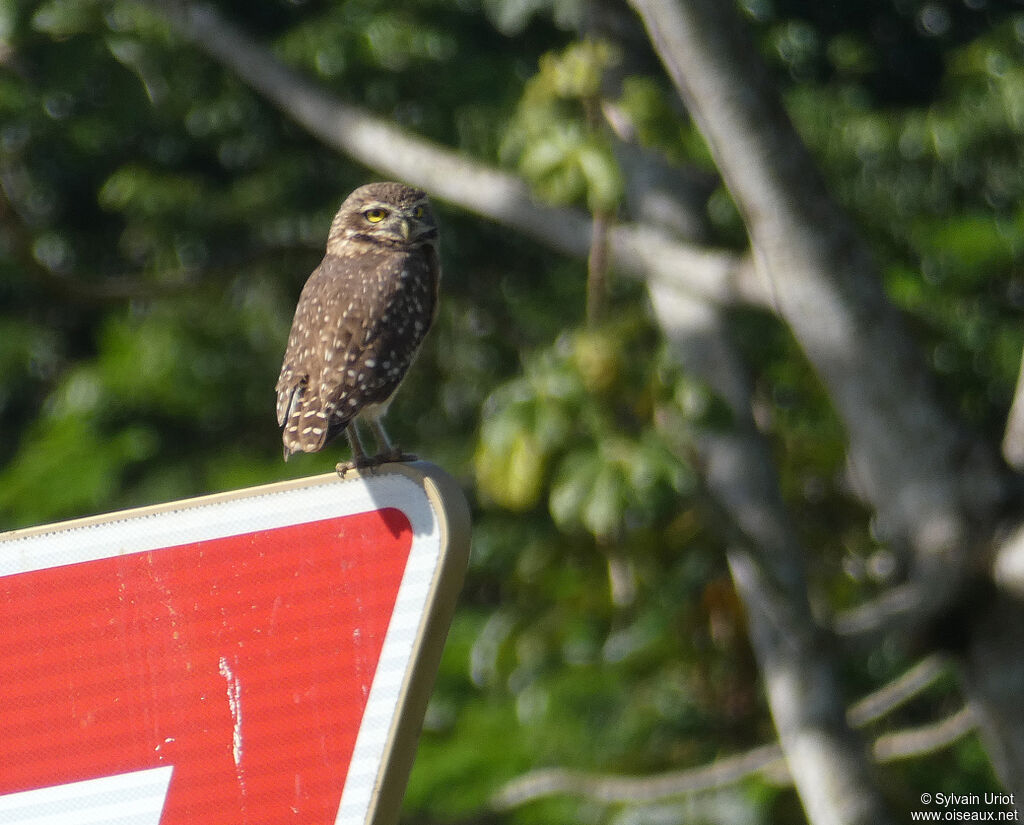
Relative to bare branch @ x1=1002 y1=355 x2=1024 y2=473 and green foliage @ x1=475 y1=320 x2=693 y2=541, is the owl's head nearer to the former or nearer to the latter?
green foliage @ x1=475 y1=320 x2=693 y2=541

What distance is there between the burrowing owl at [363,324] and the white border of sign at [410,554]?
2.02ft

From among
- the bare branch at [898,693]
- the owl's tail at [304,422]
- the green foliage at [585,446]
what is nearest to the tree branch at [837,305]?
the green foliage at [585,446]

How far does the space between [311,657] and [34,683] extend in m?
0.44

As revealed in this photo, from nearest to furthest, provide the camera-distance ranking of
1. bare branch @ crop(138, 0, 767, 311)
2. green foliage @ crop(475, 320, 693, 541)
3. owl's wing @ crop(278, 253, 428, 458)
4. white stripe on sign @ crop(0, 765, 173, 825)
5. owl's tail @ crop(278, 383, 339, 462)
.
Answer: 1. white stripe on sign @ crop(0, 765, 173, 825)
2. owl's tail @ crop(278, 383, 339, 462)
3. owl's wing @ crop(278, 253, 428, 458)
4. green foliage @ crop(475, 320, 693, 541)
5. bare branch @ crop(138, 0, 767, 311)

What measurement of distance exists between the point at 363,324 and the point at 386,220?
63 cm

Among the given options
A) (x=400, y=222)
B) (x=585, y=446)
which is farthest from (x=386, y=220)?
(x=585, y=446)

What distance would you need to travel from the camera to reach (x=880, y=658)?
5961 mm

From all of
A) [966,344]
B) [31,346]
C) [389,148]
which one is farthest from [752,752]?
[31,346]

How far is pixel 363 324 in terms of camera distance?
2914 millimetres

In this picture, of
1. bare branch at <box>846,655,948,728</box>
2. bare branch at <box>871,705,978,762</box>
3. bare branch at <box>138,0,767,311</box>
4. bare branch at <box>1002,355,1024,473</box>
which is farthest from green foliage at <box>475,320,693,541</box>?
bare branch at <box>871,705,978,762</box>

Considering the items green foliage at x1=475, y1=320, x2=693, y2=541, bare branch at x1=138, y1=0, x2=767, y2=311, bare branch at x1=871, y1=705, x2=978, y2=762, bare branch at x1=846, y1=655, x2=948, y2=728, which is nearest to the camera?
green foliage at x1=475, y1=320, x2=693, y2=541

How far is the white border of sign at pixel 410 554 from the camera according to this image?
1546 millimetres

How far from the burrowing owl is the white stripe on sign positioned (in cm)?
81

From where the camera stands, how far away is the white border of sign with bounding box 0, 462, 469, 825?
1.55 metres
